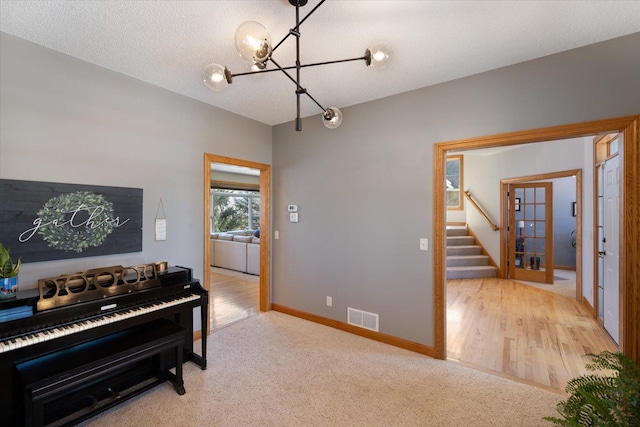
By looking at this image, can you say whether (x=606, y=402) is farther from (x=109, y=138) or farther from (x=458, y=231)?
(x=458, y=231)

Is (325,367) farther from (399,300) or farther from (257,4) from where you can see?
(257,4)

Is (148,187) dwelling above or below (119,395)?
above

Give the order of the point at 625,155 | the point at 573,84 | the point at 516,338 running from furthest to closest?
1. the point at 516,338
2. the point at 573,84
3. the point at 625,155

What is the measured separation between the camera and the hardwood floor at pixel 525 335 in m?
2.57

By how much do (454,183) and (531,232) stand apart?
222 cm

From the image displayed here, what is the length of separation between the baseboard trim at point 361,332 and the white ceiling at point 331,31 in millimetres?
2645

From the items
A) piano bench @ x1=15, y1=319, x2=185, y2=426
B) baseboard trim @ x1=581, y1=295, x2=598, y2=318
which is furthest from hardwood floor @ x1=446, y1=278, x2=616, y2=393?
piano bench @ x1=15, y1=319, x2=185, y2=426

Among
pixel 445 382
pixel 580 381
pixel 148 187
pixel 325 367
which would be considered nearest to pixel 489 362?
pixel 445 382

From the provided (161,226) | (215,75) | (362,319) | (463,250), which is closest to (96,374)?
(161,226)

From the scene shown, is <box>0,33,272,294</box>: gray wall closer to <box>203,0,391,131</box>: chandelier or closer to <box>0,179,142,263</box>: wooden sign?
<box>0,179,142,263</box>: wooden sign

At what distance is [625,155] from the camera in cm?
202

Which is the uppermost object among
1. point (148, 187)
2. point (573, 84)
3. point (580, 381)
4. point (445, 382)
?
point (573, 84)

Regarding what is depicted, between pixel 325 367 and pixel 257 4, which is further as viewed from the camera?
pixel 325 367

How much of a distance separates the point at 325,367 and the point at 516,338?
2.26 m
